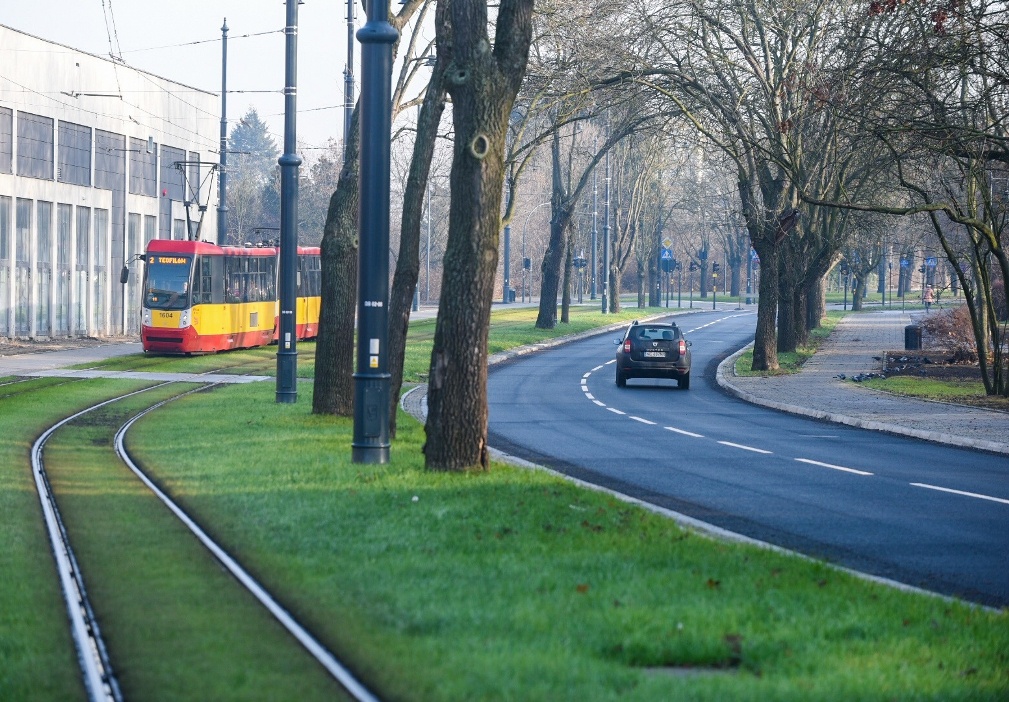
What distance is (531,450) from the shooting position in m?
19.0

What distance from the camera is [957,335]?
4003 centimetres

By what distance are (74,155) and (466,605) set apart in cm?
4846

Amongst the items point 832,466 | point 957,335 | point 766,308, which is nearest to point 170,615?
point 832,466

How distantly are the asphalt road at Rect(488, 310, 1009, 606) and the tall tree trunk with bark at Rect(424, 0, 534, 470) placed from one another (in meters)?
A: 2.01

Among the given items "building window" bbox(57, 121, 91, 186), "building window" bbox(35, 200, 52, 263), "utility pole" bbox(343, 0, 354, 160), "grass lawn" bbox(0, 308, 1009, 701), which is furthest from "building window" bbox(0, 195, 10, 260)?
"grass lawn" bbox(0, 308, 1009, 701)

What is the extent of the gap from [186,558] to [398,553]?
1511mm

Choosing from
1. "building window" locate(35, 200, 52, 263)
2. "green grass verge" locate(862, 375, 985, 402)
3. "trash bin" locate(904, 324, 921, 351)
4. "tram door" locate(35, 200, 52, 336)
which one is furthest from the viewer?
"building window" locate(35, 200, 52, 263)

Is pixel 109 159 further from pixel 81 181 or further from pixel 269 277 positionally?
pixel 269 277

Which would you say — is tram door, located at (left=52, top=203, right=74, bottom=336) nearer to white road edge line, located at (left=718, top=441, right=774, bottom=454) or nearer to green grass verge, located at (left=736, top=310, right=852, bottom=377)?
green grass verge, located at (left=736, top=310, right=852, bottom=377)

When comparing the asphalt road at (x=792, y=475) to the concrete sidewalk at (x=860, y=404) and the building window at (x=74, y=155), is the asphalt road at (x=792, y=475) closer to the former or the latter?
the concrete sidewalk at (x=860, y=404)

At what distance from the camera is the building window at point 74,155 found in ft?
171

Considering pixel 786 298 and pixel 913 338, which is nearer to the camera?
pixel 786 298

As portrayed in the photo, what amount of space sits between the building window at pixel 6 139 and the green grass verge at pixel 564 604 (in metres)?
37.7

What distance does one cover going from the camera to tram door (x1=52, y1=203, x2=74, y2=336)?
51.9 meters
